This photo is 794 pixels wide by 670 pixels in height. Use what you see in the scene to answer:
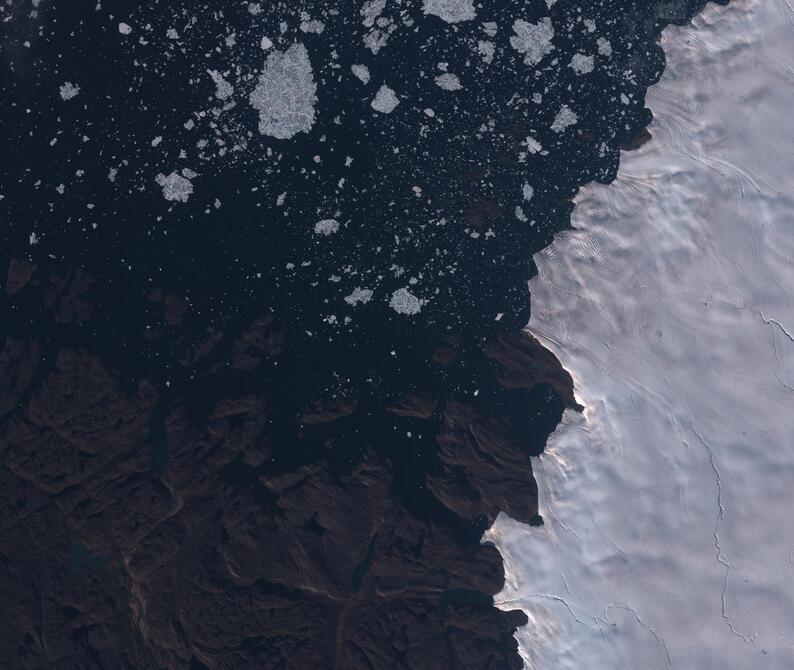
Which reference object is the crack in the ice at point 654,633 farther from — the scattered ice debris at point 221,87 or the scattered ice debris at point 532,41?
the scattered ice debris at point 221,87

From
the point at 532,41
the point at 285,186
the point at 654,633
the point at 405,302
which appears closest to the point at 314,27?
the point at 285,186

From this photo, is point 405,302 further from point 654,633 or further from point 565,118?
point 654,633

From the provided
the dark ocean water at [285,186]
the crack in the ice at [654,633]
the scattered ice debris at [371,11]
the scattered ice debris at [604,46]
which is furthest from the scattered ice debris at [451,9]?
the crack in the ice at [654,633]

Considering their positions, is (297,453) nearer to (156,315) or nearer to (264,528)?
(264,528)

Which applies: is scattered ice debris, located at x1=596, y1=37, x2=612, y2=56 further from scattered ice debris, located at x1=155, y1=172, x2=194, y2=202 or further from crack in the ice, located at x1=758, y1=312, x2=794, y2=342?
scattered ice debris, located at x1=155, y1=172, x2=194, y2=202

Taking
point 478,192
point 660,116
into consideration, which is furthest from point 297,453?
point 660,116

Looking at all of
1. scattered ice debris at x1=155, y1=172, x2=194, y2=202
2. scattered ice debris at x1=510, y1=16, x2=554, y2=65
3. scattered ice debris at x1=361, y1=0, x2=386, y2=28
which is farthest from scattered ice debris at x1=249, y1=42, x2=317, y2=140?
scattered ice debris at x1=510, y1=16, x2=554, y2=65
